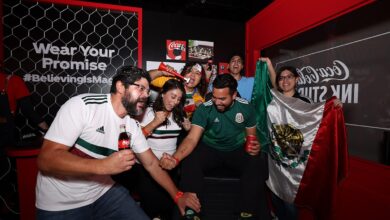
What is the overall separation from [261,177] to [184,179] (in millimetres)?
484

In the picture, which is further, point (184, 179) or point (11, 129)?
point (11, 129)

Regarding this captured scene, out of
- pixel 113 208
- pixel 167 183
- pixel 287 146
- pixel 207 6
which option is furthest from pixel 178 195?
pixel 207 6

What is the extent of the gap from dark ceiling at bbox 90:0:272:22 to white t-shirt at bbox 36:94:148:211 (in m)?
4.00

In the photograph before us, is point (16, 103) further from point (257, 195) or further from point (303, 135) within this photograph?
point (303, 135)

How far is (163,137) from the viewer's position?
178 centimetres

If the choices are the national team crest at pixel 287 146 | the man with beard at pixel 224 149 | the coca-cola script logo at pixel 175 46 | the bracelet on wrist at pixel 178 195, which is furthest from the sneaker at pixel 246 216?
the coca-cola script logo at pixel 175 46

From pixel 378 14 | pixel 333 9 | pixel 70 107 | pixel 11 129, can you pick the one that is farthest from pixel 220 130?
pixel 11 129

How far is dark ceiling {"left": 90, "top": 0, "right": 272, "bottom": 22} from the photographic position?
4711 millimetres

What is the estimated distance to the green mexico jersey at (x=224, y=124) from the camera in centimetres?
173

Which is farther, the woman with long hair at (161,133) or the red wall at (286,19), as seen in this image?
the woman with long hair at (161,133)

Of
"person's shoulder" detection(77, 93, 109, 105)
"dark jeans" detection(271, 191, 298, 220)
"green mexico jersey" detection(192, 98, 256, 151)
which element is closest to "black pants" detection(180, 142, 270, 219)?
"green mexico jersey" detection(192, 98, 256, 151)

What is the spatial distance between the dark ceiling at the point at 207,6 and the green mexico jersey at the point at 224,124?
11.5ft

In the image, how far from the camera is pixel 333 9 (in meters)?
1.61

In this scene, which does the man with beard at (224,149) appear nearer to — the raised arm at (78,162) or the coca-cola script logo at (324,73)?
the raised arm at (78,162)
